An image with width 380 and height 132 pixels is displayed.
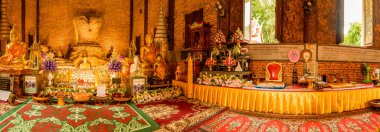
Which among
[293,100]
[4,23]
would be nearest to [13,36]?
[4,23]

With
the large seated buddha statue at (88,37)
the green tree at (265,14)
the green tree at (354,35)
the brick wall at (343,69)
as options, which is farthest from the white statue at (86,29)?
the green tree at (354,35)

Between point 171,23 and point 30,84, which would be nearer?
point 30,84

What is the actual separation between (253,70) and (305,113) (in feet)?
7.76

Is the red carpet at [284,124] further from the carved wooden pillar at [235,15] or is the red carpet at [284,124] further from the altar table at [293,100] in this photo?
the carved wooden pillar at [235,15]

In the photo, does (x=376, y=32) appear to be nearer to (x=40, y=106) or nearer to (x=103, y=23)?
(x=40, y=106)

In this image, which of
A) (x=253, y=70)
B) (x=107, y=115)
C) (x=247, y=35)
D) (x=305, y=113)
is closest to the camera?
(x=107, y=115)

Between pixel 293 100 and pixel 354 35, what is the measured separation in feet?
15.8

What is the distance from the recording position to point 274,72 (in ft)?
20.1

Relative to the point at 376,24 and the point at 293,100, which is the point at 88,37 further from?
the point at 376,24

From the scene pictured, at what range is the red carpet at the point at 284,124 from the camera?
411 centimetres

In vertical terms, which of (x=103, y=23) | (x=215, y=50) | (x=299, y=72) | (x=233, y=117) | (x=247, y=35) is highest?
(x=103, y=23)

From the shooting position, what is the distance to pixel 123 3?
508 inches

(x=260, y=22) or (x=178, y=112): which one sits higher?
(x=260, y=22)

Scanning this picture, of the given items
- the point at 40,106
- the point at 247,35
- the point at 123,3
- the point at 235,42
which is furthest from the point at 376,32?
the point at 123,3
